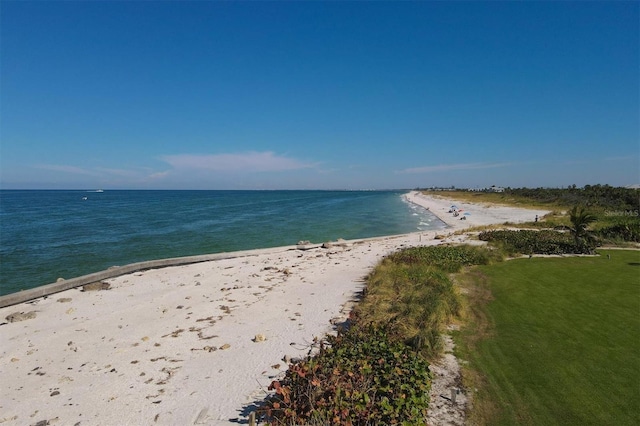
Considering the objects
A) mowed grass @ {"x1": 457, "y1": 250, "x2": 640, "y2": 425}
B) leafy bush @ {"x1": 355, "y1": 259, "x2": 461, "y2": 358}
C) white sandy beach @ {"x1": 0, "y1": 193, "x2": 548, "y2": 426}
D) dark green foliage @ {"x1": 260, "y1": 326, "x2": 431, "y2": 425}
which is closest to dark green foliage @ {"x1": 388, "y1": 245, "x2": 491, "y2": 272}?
leafy bush @ {"x1": 355, "y1": 259, "x2": 461, "y2": 358}

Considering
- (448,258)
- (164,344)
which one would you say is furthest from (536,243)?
(164,344)

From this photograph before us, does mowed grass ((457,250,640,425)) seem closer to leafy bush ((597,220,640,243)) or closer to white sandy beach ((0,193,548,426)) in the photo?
white sandy beach ((0,193,548,426))

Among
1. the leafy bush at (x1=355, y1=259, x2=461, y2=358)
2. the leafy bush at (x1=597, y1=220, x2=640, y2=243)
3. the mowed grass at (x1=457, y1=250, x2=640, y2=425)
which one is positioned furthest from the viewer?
the leafy bush at (x1=597, y1=220, x2=640, y2=243)

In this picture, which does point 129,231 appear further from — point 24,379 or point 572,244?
point 572,244

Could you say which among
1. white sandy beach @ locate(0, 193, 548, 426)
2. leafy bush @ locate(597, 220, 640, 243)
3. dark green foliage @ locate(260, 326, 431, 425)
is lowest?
white sandy beach @ locate(0, 193, 548, 426)

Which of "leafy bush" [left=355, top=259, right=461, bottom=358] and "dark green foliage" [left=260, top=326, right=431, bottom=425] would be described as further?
"leafy bush" [left=355, top=259, right=461, bottom=358]

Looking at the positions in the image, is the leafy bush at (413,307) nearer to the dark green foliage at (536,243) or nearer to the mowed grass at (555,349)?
the mowed grass at (555,349)

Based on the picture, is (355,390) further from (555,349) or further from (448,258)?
(448,258)
